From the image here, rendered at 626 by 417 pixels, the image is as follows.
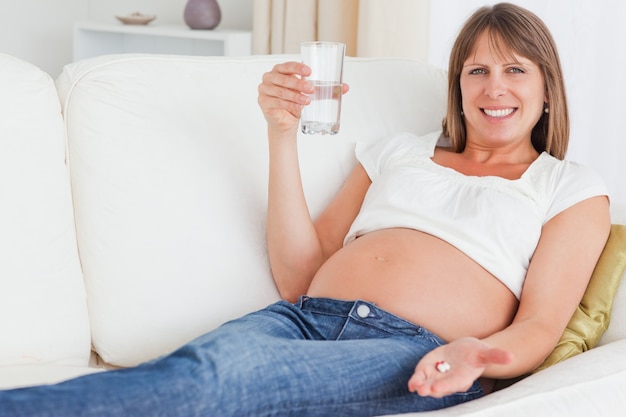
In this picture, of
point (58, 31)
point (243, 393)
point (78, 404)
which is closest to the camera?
point (78, 404)

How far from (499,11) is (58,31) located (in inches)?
125

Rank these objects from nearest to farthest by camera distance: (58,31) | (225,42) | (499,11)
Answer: (499,11), (225,42), (58,31)

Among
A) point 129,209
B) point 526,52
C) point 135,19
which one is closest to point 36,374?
point 129,209

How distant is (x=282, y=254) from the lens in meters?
1.70

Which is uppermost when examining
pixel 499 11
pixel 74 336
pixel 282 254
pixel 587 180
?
pixel 499 11

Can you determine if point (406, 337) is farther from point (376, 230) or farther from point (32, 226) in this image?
point (32, 226)

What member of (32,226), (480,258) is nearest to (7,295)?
(32,226)

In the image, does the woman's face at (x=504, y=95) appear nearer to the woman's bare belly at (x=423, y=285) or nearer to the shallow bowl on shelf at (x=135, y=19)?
the woman's bare belly at (x=423, y=285)

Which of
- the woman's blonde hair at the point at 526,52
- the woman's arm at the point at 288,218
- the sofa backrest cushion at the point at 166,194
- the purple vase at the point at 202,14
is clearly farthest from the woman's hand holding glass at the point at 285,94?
the purple vase at the point at 202,14

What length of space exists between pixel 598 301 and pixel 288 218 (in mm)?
574

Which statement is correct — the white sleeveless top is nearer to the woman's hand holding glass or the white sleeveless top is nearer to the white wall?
the woman's hand holding glass

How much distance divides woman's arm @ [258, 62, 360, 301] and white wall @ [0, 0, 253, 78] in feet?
8.65

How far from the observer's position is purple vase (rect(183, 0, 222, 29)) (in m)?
3.53

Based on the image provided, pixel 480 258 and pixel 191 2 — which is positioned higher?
pixel 191 2
